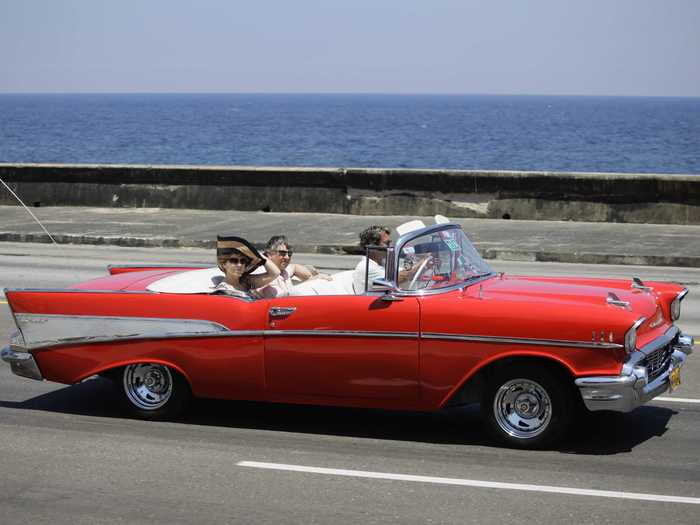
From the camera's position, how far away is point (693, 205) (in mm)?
20172

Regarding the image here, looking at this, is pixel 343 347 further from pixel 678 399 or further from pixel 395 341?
pixel 678 399

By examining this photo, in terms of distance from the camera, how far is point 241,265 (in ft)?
27.1

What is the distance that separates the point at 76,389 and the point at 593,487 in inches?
173

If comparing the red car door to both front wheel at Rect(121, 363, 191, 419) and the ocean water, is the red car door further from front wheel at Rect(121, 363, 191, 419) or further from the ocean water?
the ocean water

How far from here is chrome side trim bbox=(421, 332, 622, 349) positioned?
6.93 metres

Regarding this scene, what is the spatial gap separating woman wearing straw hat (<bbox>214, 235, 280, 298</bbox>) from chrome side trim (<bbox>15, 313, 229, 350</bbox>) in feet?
1.61

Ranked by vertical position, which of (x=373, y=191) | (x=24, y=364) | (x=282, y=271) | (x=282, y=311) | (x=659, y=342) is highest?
(x=373, y=191)

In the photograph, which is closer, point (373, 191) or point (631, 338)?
point (631, 338)

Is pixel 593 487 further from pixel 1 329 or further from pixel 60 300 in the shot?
pixel 1 329

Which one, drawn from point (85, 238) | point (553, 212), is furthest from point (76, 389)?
point (553, 212)

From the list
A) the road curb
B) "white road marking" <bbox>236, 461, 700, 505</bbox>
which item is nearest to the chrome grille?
"white road marking" <bbox>236, 461, 700, 505</bbox>

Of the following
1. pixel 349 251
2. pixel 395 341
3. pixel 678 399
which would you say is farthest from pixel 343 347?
pixel 349 251

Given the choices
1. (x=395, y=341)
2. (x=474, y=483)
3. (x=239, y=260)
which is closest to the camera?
(x=474, y=483)

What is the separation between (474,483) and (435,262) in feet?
5.39
